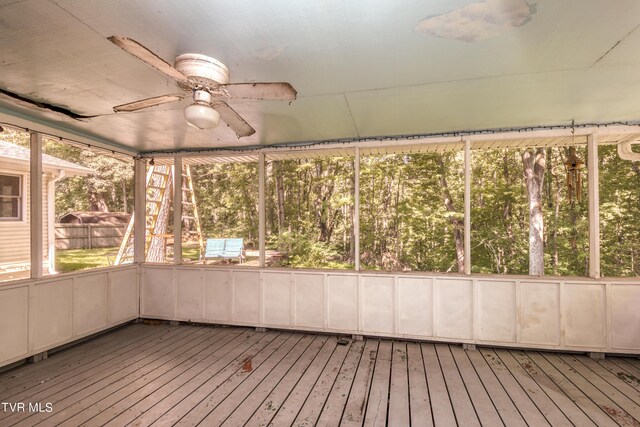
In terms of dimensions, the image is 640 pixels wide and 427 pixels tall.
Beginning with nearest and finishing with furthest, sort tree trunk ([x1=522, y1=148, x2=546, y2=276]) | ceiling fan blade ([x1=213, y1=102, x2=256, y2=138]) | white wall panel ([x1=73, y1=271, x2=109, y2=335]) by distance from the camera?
ceiling fan blade ([x1=213, y1=102, x2=256, y2=138]) → white wall panel ([x1=73, y1=271, x2=109, y2=335]) → tree trunk ([x1=522, y1=148, x2=546, y2=276])

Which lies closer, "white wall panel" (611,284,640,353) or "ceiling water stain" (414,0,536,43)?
"ceiling water stain" (414,0,536,43)

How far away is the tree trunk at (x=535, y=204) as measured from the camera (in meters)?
6.63

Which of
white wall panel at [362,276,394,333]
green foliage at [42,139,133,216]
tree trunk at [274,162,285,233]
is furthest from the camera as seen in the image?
green foliage at [42,139,133,216]

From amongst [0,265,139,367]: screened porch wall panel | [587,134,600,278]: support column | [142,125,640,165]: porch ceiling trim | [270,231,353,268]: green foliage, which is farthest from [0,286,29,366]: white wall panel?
[587,134,600,278]: support column

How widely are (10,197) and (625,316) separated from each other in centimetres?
974

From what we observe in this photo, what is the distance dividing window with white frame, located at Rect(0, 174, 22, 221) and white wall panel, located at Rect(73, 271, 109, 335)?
11.2 ft

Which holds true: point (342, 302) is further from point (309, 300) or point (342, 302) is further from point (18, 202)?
point (18, 202)

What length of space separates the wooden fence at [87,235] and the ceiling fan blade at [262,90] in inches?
435

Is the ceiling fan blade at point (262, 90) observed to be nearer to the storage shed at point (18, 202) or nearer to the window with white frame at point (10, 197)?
the storage shed at point (18, 202)

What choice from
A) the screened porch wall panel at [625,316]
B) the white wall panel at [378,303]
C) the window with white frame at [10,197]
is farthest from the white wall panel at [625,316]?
the window with white frame at [10,197]

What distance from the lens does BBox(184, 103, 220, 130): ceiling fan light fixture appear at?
1.81 meters

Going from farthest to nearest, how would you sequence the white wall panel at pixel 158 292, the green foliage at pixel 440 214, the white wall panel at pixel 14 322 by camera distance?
the green foliage at pixel 440 214 < the white wall panel at pixel 158 292 < the white wall panel at pixel 14 322

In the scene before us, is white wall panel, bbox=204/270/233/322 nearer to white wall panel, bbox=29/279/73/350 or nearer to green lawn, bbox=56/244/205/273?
white wall panel, bbox=29/279/73/350

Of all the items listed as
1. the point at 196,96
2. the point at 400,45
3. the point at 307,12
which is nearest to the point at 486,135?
the point at 400,45
